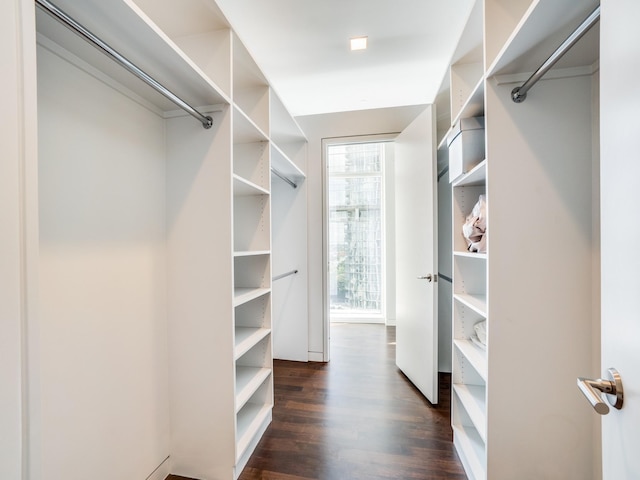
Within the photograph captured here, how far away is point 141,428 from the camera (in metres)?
1.26

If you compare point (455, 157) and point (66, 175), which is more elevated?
point (455, 157)

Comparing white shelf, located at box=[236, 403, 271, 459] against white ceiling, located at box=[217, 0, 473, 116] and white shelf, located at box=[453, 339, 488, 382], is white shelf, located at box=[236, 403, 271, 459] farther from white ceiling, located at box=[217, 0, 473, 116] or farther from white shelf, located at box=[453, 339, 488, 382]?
white ceiling, located at box=[217, 0, 473, 116]

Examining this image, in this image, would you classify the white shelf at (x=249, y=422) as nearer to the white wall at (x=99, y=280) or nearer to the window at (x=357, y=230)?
the white wall at (x=99, y=280)

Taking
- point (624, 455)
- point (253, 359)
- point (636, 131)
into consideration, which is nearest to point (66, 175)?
point (253, 359)

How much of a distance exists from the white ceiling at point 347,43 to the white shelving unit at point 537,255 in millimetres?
771

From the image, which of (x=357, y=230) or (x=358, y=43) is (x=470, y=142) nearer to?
(x=358, y=43)

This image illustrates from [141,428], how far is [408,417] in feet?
5.36

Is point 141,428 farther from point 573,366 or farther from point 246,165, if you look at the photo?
point 573,366

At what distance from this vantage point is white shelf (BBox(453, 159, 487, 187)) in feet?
4.13

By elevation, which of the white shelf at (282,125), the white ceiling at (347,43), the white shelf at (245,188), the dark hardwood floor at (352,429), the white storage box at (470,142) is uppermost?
the white ceiling at (347,43)

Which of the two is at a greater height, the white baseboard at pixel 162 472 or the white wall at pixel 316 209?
the white wall at pixel 316 209

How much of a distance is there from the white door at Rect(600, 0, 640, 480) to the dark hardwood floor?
1214mm

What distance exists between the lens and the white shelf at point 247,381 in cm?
146

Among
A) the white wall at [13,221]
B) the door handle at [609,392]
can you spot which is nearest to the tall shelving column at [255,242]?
the white wall at [13,221]
